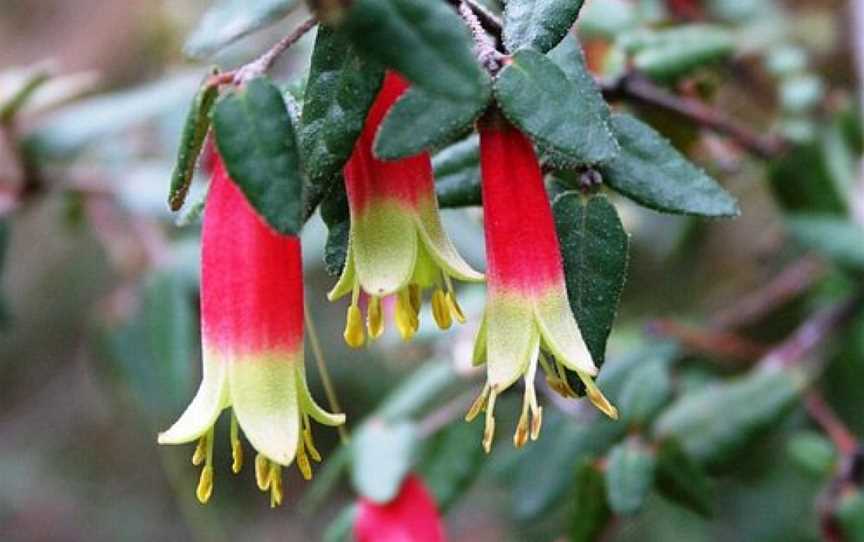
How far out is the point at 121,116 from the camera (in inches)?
49.0

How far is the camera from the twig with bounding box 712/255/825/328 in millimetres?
1298

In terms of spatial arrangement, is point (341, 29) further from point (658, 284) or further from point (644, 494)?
point (658, 284)

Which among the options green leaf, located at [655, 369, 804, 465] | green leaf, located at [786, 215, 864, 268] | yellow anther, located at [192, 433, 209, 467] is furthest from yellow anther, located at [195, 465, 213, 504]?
green leaf, located at [786, 215, 864, 268]

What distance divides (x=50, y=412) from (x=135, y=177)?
1269 millimetres

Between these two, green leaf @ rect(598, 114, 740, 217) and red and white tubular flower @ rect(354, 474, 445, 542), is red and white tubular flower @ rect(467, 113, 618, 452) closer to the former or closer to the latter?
green leaf @ rect(598, 114, 740, 217)

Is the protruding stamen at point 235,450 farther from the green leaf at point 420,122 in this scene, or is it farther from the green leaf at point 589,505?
the green leaf at point 589,505

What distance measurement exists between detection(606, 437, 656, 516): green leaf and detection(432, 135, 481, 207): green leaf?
247 millimetres

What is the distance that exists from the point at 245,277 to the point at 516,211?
0.13 metres

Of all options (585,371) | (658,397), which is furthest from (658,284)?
(585,371)

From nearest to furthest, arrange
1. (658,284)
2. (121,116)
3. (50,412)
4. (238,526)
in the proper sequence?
(121,116), (658,284), (238,526), (50,412)

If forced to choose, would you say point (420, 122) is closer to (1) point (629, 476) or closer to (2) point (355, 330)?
(2) point (355, 330)

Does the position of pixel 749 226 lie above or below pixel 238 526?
above

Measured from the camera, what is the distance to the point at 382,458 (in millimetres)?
993

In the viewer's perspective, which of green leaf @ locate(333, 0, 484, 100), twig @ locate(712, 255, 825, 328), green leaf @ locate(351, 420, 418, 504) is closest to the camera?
green leaf @ locate(333, 0, 484, 100)
